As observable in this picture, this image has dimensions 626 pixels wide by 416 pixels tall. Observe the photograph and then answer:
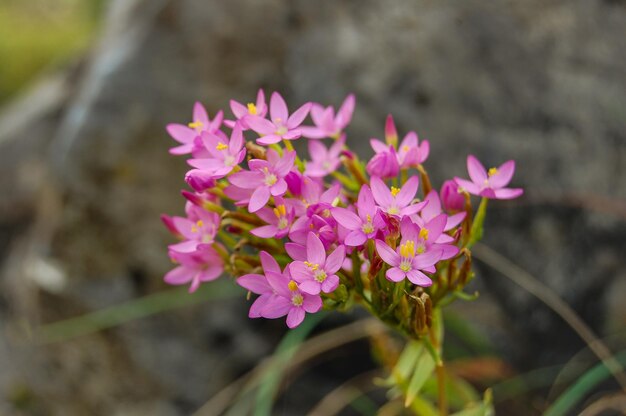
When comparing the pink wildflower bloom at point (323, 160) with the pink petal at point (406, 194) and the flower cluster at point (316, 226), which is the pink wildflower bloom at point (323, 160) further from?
the pink petal at point (406, 194)

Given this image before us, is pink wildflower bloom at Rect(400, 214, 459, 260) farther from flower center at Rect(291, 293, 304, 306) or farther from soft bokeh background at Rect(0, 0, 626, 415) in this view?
soft bokeh background at Rect(0, 0, 626, 415)

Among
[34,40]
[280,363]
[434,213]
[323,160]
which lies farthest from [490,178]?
[34,40]

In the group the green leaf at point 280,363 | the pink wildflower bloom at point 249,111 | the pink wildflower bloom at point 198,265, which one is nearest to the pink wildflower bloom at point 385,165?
the pink wildflower bloom at point 249,111

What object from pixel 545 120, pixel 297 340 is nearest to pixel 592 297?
pixel 545 120

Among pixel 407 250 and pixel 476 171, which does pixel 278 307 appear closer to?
pixel 407 250

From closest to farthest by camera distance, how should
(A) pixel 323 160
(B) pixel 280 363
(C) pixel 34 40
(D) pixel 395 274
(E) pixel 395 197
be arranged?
(D) pixel 395 274
(E) pixel 395 197
(A) pixel 323 160
(B) pixel 280 363
(C) pixel 34 40

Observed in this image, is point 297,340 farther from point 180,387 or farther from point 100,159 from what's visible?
point 100,159

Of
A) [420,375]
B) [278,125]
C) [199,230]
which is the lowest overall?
[420,375]
